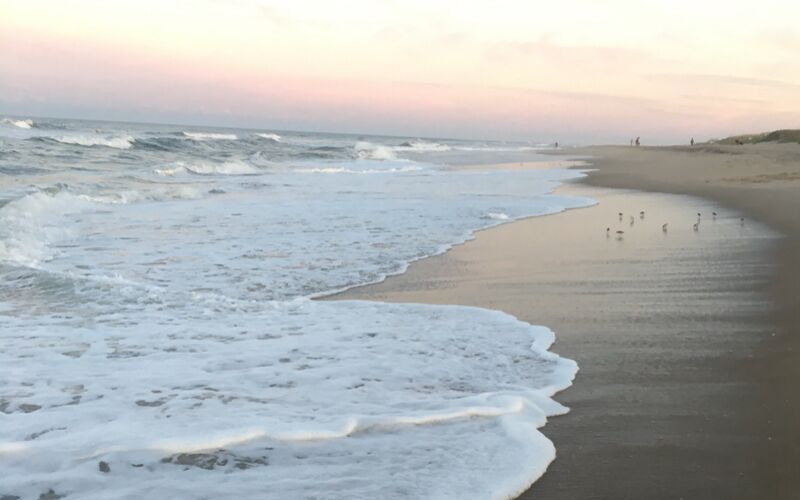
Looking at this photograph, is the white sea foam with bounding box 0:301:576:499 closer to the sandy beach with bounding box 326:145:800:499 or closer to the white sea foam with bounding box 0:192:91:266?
the sandy beach with bounding box 326:145:800:499

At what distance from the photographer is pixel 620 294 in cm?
655

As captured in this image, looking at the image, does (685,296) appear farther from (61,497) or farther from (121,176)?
(121,176)

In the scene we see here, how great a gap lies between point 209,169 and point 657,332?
80.6 ft

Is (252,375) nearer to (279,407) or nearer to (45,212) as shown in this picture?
(279,407)

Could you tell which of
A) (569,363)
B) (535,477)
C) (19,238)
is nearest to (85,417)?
(535,477)

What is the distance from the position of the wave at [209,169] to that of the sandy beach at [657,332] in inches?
651

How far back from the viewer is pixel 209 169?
27.7 metres

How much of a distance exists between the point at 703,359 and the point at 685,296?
198 cm

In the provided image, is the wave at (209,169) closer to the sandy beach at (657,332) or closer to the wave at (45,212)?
the wave at (45,212)

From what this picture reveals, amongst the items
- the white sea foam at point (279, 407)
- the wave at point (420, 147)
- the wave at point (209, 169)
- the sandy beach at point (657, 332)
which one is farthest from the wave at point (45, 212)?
the wave at point (420, 147)

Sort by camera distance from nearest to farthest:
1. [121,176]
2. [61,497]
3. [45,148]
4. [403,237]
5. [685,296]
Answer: [61,497] → [685,296] → [403,237] → [121,176] → [45,148]

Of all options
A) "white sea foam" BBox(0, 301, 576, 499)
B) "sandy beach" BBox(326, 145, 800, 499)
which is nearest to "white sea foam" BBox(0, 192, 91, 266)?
"white sea foam" BBox(0, 301, 576, 499)

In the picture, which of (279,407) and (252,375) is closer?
(279,407)

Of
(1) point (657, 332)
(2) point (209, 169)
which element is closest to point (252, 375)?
(1) point (657, 332)
